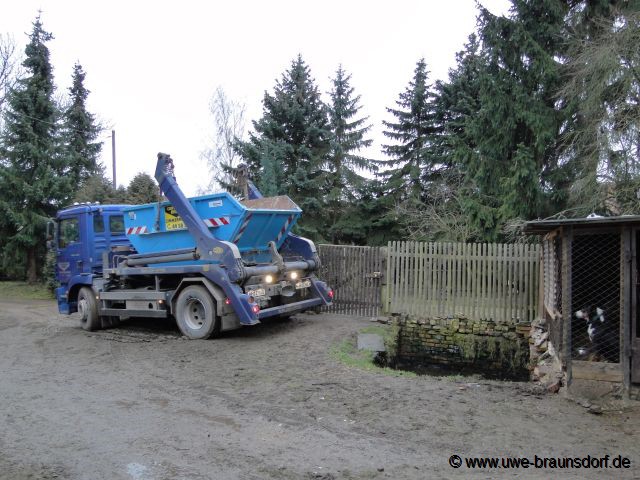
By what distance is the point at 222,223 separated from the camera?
888 cm

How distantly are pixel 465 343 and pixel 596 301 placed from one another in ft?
11.0

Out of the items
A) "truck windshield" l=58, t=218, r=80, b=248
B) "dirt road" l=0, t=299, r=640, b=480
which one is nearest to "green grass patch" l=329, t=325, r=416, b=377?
"dirt road" l=0, t=299, r=640, b=480

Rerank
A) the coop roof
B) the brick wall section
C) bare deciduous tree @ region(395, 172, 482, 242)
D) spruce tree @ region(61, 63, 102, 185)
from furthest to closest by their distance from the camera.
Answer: spruce tree @ region(61, 63, 102, 185)
bare deciduous tree @ region(395, 172, 482, 242)
the brick wall section
the coop roof

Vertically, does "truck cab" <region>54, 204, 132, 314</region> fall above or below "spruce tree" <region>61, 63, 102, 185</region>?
below

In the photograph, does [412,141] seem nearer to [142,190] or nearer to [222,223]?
[142,190]

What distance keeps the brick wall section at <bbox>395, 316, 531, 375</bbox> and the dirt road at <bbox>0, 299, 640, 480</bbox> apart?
3.22 meters

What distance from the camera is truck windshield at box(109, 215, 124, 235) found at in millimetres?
11008

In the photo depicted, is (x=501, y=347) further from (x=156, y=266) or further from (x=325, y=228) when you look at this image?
(x=325, y=228)

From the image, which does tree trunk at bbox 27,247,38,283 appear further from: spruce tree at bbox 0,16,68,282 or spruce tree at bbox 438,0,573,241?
spruce tree at bbox 438,0,573,241

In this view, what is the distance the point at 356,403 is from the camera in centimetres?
Answer: 549

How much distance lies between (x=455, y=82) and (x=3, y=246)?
2171cm

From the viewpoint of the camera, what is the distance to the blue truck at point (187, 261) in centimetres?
868

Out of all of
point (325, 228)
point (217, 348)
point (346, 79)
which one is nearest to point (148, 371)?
point (217, 348)

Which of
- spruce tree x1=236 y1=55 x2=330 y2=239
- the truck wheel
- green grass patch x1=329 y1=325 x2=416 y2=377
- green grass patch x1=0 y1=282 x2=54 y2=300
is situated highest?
spruce tree x1=236 y1=55 x2=330 y2=239
